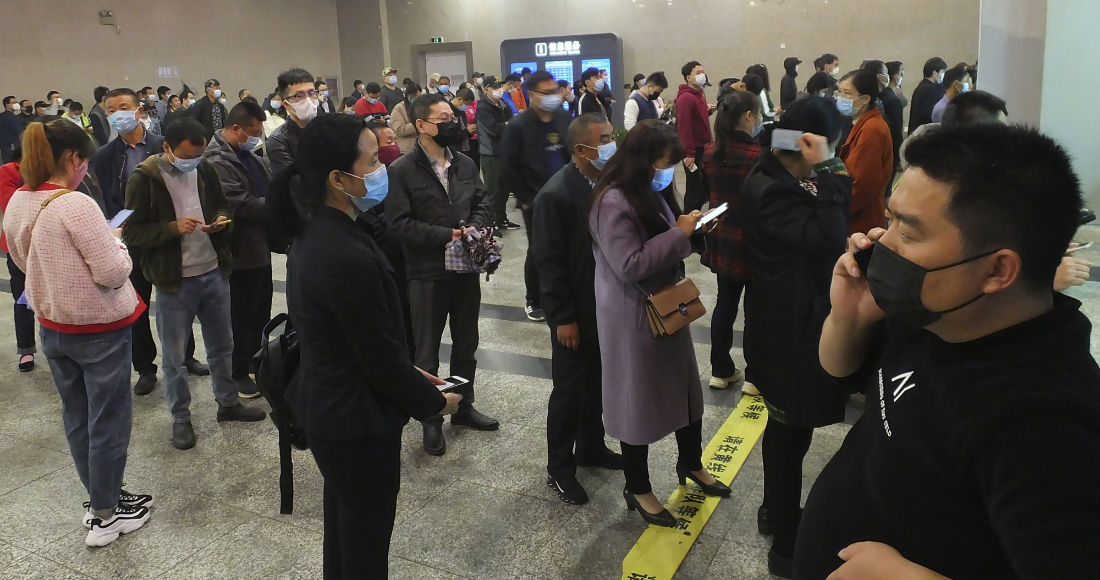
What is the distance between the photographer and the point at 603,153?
3.12 metres

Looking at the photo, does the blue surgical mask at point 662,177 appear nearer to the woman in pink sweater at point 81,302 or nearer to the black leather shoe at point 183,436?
the woman in pink sweater at point 81,302

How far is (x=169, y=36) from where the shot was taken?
1764 cm

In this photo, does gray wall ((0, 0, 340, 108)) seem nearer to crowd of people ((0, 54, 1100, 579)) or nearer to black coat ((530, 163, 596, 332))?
crowd of people ((0, 54, 1100, 579))

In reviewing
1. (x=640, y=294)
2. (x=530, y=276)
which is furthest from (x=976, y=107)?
(x=530, y=276)

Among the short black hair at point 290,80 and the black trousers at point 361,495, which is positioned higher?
the short black hair at point 290,80

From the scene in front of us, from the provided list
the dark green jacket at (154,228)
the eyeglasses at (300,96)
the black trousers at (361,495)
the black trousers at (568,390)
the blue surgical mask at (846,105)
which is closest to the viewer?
the black trousers at (361,495)

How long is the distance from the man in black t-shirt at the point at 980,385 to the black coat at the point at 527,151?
4487mm

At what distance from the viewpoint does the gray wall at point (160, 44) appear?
50.6 ft

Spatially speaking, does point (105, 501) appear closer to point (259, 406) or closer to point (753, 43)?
point (259, 406)

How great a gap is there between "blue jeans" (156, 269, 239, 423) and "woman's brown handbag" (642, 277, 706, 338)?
8.22 ft

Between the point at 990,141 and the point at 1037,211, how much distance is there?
12 centimetres

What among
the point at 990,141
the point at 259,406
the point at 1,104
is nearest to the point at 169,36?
the point at 1,104

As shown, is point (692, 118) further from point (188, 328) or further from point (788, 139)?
point (788, 139)

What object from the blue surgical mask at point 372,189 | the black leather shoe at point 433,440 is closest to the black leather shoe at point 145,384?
the black leather shoe at point 433,440
